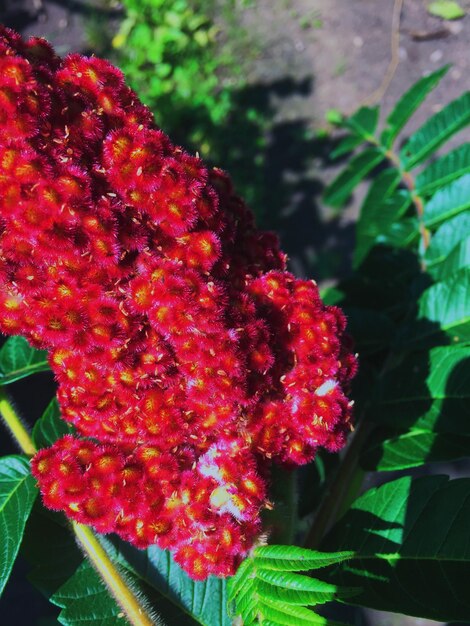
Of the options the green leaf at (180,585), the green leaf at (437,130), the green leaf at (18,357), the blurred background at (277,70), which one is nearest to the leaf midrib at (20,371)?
the green leaf at (18,357)

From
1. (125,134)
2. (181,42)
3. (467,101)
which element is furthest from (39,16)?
(125,134)

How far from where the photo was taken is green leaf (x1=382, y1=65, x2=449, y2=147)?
258cm

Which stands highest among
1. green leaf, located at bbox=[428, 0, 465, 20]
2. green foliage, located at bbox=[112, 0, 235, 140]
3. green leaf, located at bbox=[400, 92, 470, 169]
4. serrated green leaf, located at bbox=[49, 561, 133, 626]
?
green foliage, located at bbox=[112, 0, 235, 140]

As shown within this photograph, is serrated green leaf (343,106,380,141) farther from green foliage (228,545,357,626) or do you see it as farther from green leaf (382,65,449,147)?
green foliage (228,545,357,626)

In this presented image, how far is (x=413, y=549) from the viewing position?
1.54 metres

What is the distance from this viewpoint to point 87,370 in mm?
1451

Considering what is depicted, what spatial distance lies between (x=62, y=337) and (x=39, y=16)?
19.6ft

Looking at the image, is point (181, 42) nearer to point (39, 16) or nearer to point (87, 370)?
point (39, 16)

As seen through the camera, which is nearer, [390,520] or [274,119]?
[390,520]

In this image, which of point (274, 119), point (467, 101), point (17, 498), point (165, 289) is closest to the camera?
point (165, 289)

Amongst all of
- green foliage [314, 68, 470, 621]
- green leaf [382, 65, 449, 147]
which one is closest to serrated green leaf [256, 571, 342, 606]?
green foliage [314, 68, 470, 621]

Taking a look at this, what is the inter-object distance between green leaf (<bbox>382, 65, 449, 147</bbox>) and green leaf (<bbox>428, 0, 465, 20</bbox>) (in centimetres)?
349

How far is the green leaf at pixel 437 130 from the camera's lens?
242cm

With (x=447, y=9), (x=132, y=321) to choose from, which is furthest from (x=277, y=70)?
(x=132, y=321)
